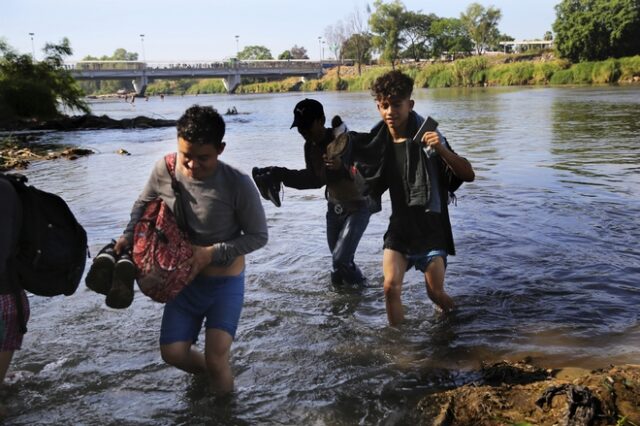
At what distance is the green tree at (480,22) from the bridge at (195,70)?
30920mm

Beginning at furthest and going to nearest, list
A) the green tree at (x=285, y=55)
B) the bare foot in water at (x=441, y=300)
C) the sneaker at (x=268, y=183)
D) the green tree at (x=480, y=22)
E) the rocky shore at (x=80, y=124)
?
1. the green tree at (x=285, y=55)
2. the green tree at (x=480, y=22)
3. the rocky shore at (x=80, y=124)
4. the sneaker at (x=268, y=183)
5. the bare foot in water at (x=441, y=300)

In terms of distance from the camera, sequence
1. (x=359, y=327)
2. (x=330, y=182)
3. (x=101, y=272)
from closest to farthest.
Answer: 1. (x=101, y=272)
2. (x=359, y=327)
3. (x=330, y=182)

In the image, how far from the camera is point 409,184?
14.5 ft

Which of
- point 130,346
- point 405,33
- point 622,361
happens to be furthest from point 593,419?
point 405,33

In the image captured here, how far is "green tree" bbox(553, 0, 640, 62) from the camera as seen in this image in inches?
2623

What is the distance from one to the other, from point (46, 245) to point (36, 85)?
39.4 m

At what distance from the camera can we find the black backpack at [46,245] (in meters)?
3.33

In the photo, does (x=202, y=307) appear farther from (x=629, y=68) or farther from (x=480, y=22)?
(x=480, y=22)

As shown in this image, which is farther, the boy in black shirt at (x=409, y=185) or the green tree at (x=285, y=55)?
the green tree at (x=285, y=55)

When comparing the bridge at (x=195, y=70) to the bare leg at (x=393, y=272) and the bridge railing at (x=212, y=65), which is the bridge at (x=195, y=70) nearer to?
the bridge railing at (x=212, y=65)

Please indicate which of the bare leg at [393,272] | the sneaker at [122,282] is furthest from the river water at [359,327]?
the sneaker at [122,282]

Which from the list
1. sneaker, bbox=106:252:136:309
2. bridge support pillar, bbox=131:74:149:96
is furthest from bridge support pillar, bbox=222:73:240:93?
sneaker, bbox=106:252:136:309

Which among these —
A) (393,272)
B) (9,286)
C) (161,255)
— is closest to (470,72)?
(393,272)

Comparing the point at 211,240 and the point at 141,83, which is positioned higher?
the point at 141,83
